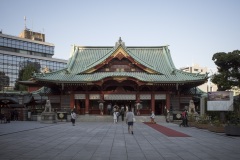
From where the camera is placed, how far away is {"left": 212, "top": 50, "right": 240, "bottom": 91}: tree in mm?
49344

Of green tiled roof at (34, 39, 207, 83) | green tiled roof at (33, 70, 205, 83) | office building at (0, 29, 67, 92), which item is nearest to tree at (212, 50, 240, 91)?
green tiled roof at (34, 39, 207, 83)

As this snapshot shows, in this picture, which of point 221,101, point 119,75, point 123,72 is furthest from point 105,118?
point 221,101

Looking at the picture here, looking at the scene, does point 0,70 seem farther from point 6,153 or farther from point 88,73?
point 6,153

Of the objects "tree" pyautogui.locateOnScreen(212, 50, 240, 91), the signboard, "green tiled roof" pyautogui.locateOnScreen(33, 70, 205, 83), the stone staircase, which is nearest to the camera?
the signboard

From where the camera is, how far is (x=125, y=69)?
4347 centimetres

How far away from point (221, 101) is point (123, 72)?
2006 cm

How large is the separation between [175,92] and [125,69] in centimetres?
852

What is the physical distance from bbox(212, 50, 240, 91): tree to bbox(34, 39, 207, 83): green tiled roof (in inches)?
385

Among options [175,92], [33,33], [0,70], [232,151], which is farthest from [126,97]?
[33,33]

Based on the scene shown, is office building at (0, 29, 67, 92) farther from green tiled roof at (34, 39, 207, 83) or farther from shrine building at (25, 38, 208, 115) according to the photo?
shrine building at (25, 38, 208, 115)

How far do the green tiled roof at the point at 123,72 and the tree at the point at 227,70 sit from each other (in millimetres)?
9786

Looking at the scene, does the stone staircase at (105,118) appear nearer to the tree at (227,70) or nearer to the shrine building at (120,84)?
the shrine building at (120,84)

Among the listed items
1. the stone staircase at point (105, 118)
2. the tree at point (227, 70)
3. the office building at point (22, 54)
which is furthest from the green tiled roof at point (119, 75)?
the office building at point (22, 54)

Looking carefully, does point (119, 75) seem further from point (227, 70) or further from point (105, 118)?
point (227, 70)
